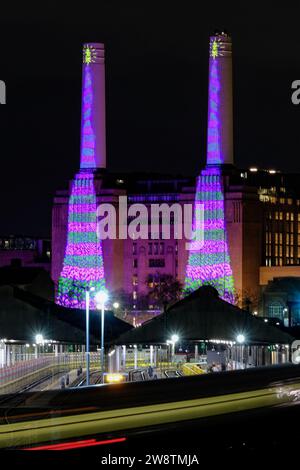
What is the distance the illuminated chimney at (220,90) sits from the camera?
6407 inches

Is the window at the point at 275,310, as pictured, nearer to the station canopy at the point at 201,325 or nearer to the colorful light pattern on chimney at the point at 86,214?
the colorful light pattern on chimney at the point at 86,214

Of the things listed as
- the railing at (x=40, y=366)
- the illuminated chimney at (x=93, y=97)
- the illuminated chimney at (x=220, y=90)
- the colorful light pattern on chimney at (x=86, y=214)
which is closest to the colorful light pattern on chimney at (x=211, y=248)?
the illuminated chimney at (x=220, y=90)

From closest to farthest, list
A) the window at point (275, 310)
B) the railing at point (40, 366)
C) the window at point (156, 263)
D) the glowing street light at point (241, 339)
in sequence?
1. the railing at point (40, 366)
2. the glowing street light at point (241, 339)
3. the window at point (275, 310)
4. the window at point (156, 263)

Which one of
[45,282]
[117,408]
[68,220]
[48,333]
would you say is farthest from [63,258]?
[117,408]

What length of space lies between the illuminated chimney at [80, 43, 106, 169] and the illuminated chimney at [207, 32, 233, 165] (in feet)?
40.5

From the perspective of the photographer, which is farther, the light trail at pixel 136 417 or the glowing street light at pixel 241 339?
the glowing street light at pixel 241 339

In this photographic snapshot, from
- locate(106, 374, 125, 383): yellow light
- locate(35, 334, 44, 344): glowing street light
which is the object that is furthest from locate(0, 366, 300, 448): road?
locate(35, 334, 44, 344): glowing street light

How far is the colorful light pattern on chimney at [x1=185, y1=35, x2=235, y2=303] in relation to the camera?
16325 cm

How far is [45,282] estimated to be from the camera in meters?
160

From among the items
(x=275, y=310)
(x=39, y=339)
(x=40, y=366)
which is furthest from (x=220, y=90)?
(x=40, y=366)

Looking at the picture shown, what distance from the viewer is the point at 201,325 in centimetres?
7212

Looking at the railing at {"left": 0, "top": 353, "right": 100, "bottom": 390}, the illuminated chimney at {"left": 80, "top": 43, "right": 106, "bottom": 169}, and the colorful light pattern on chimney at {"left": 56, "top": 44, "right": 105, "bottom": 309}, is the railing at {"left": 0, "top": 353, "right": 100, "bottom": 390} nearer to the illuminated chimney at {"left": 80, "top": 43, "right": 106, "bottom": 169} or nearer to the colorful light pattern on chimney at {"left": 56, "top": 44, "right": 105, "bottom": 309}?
the colorful light pattern on chimney at {"left": 56, "top": 44, "right": 105, "bottom": 309}

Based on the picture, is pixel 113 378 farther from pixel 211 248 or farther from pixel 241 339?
pixel 211 248
